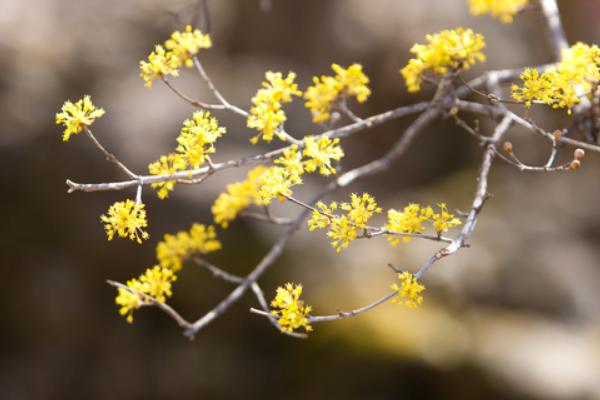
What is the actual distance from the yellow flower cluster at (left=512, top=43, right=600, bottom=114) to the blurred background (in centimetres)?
204

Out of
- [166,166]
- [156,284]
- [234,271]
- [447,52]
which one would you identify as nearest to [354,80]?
[447,52]

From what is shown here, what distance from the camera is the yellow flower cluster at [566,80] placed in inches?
56.1

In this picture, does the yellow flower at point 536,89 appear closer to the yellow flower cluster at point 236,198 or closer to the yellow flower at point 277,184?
the yellow flower at point 277,184

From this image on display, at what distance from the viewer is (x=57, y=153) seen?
4.24 metres

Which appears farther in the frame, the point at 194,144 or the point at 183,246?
the point at 183,246

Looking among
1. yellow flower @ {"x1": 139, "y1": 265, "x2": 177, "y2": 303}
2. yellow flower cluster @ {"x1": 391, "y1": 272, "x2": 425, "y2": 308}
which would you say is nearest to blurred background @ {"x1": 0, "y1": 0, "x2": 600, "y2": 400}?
yellow flower @ {"x1": 139, "y1": 265, "x2": 177, "y2": 303}

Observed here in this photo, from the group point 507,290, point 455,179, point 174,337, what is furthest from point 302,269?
point 455,179

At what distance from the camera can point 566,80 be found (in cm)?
143

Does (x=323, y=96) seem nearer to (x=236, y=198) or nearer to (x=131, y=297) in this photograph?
(x=236, y=198)

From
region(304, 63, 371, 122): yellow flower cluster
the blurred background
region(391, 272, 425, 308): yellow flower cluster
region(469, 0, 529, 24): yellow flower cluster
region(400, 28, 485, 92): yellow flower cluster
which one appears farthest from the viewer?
the blurred background

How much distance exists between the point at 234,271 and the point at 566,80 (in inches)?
116

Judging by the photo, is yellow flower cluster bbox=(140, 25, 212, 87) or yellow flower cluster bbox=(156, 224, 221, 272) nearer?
yellow flower cluster bbox=(140, 25, 212, 87)

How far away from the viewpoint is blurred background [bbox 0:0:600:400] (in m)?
3.70

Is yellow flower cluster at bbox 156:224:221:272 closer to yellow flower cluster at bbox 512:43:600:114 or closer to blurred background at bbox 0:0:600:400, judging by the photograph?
yellow flower cluster at bbox 512:43:600:114
